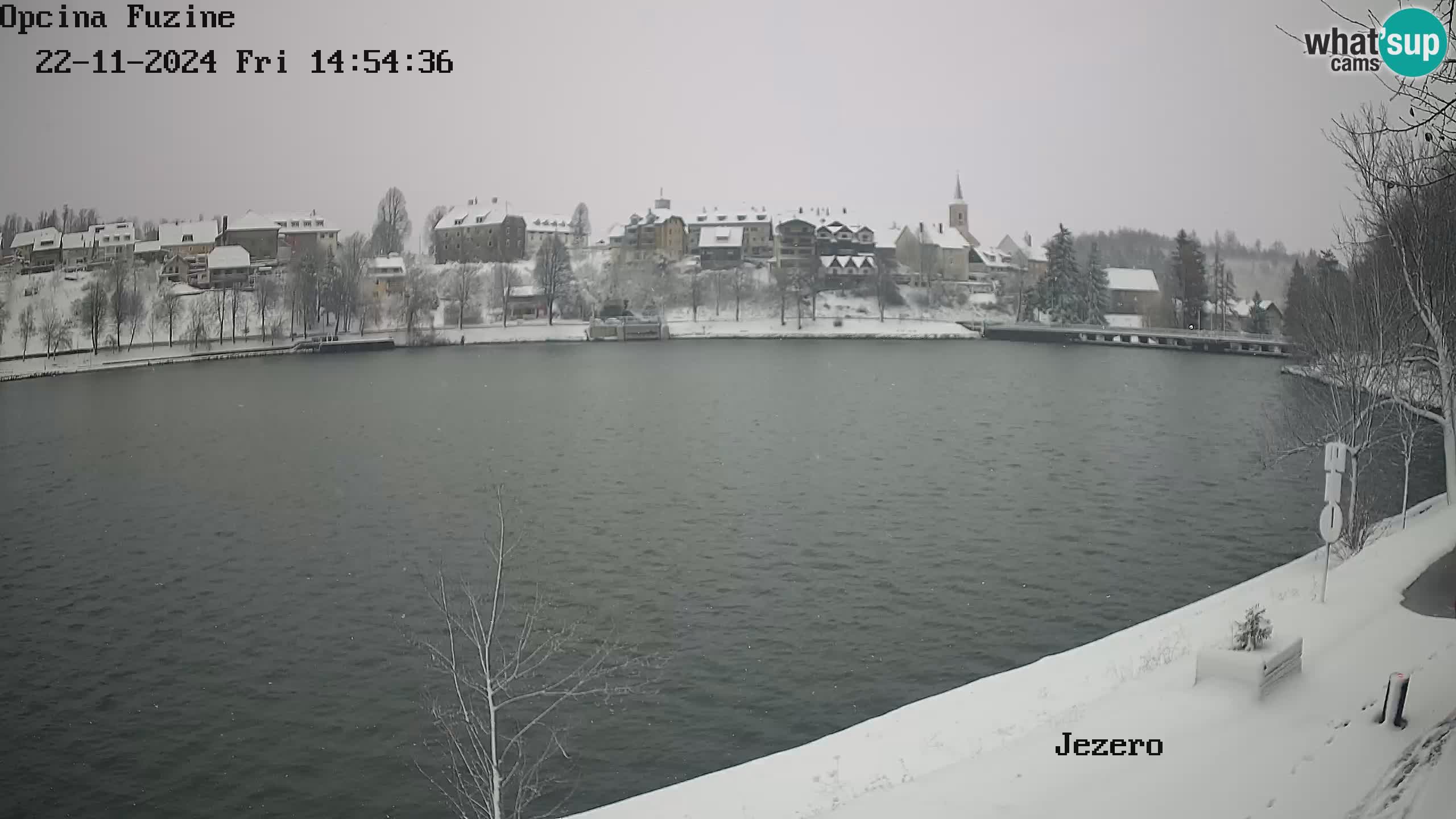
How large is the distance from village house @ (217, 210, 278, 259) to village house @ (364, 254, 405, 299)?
11.6m

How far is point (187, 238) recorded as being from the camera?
12781 cm

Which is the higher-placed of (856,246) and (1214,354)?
(856,246)

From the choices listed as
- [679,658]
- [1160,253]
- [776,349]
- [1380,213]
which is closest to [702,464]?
[679,658]

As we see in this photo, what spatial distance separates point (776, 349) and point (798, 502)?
Result: 72753 millimetres

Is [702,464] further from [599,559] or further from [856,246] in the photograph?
[856,246]

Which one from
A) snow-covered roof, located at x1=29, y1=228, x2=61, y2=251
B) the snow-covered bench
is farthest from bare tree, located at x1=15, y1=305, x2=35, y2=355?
the snow-covered bench

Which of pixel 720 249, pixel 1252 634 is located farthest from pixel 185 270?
pixel 1252 634

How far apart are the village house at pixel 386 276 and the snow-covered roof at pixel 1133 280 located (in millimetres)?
86446

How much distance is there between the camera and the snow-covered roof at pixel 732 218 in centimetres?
15800

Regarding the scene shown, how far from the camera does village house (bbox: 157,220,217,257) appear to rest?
124 meters

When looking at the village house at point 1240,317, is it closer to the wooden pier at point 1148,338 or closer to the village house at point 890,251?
the wooden pier at point 1148,338

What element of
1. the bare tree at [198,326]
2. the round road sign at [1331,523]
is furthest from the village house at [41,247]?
the round road sign at [1331,523]

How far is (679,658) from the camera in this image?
69.7 ft

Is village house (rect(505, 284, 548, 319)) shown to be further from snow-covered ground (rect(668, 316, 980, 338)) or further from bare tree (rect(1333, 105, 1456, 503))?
bare tree (rect(1333, 105, 1456, 503))
